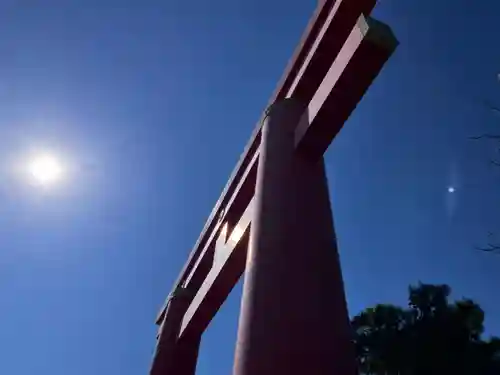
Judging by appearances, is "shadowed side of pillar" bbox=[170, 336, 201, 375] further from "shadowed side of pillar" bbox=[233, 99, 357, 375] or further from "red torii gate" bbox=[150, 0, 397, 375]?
"shadowed side of pillar" bbox=[233, 99, 357, 375]

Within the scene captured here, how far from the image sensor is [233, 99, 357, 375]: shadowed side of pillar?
286cm

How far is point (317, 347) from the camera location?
2.90 m

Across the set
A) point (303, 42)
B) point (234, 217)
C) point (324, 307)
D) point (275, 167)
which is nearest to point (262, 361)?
point (324, 307)

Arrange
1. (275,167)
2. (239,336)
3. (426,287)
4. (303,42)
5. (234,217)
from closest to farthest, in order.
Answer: (239,336), (275,167), (303,42), (234,217), (426,287)

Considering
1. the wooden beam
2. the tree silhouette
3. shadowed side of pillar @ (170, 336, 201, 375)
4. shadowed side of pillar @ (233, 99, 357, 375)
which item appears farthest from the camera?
the tree silhouette

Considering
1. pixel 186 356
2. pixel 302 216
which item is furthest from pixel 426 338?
pixel 302 216

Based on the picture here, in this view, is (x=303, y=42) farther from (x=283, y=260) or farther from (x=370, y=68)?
(x=283, y=260)

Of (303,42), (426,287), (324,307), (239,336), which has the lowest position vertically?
(239,336)

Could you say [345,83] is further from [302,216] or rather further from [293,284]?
[293,284]

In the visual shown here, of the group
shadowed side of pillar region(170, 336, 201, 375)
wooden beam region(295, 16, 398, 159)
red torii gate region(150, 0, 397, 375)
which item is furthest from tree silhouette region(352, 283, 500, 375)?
wooden beam region(295, 16, 398, 159)

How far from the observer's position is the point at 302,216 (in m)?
3.78

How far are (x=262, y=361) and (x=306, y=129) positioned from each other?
7.71ft

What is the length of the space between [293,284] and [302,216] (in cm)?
72

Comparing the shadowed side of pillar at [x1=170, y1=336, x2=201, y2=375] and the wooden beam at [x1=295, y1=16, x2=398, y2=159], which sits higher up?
the wooden beam at [x1=295, y1=16, x2=398, y2=159]
